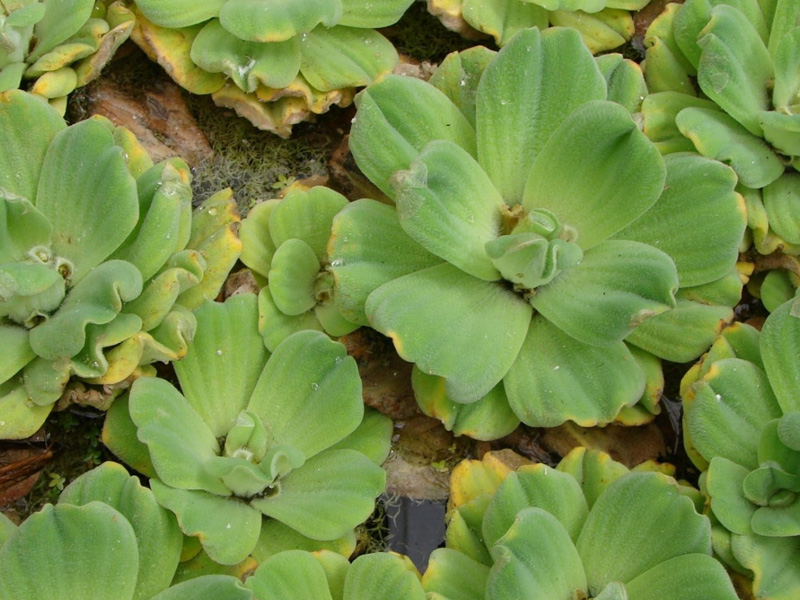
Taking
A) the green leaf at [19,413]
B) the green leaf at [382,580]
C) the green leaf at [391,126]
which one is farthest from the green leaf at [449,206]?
the green leaf at [19,413]

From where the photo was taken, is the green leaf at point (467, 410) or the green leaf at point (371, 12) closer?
the green leaf at point (467, 410)

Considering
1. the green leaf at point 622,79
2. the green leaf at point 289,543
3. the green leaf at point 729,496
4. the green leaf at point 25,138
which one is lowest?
the green leaf at point 289,543

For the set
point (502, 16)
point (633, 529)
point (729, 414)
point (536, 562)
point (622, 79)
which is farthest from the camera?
point (502, 16)

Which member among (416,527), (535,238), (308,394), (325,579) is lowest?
(416,527)

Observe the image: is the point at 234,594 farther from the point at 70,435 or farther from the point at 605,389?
the point at 605,389

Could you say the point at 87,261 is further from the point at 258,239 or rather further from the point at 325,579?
the point at 325,579

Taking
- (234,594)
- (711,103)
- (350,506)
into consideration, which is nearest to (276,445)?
(350,506)

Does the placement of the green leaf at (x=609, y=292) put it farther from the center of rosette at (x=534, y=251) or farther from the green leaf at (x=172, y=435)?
the green leaf at (x=172, y=435)

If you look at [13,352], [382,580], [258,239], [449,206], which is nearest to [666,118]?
[449,206]
